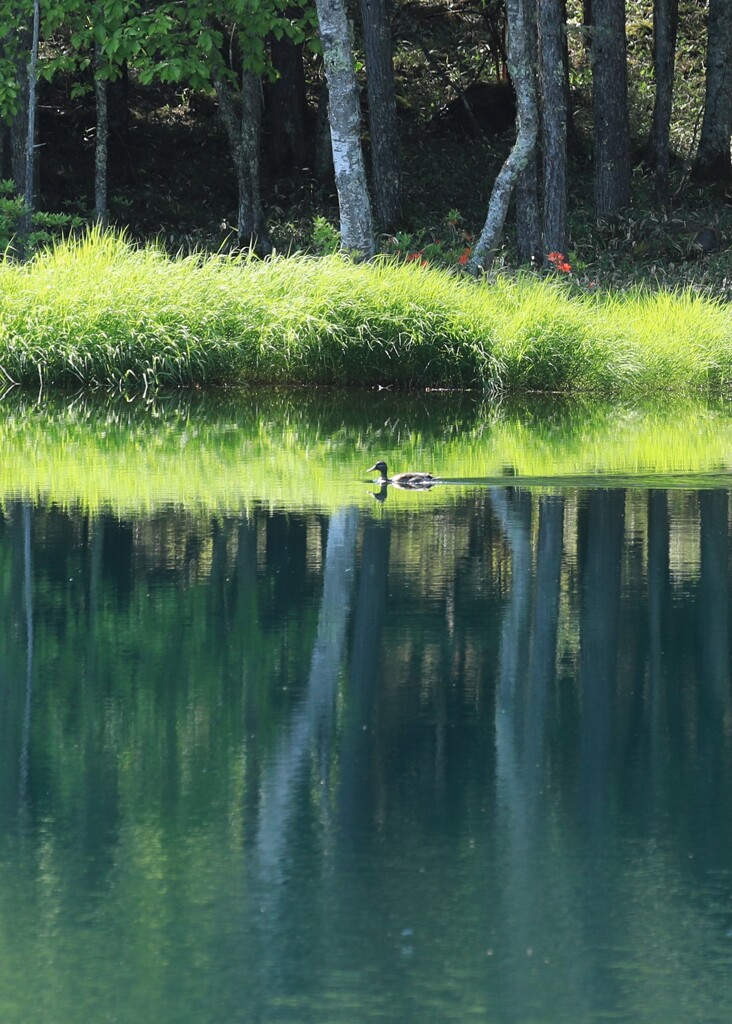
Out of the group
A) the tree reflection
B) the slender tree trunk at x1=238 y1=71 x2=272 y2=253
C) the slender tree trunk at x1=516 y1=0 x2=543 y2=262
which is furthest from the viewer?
the slender tree trunk at x1=238 y1=71 x2=272 y2=253

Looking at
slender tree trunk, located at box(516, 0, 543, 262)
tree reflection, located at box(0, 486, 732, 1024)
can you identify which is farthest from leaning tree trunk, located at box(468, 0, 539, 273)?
tree reflection, located at box(0, 486, 732, 1024)

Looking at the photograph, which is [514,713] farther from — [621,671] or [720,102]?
[720,102]

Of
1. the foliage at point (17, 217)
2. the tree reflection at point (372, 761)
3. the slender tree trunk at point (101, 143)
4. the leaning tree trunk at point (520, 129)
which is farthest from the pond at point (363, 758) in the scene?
the slender tree trunk at point (101, 143)

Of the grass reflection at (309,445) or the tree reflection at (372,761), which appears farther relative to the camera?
the grass reflection at (309,445)

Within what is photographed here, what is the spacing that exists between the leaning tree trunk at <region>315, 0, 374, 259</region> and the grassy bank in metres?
1.90

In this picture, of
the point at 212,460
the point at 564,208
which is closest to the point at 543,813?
the point at 212,460

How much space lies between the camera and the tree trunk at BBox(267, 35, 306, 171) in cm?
2856

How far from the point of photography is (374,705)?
4.59m

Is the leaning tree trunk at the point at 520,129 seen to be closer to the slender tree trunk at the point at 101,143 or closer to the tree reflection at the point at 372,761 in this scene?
the slender tree trunk at the point at 101,143

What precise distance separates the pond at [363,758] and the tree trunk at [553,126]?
13.3 m

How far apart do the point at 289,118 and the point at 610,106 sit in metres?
6.59

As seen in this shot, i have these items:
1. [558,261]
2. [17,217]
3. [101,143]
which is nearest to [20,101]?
[101,143]

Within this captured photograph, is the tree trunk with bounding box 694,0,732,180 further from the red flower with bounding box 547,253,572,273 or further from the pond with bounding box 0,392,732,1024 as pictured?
the pond with bounding box 0,392,732,1024

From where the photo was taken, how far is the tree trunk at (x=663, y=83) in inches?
984
